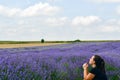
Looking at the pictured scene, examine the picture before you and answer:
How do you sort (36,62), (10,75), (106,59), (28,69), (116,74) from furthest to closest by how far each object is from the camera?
(106,59)
(116,74)
(36,62)
(28,69)
(10,75)

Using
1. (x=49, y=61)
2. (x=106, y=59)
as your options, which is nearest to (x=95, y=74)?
(x=49, y=61)

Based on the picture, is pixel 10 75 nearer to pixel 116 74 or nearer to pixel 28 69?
pixel 28 69

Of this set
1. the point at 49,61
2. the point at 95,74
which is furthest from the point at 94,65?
the point at 49,61

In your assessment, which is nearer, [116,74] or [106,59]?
[116,74]

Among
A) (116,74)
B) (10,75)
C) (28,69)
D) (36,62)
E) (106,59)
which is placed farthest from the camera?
(106,59)

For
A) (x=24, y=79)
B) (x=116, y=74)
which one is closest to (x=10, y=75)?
(x=24, y=79)

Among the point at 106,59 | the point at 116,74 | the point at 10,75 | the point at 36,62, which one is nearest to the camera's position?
the point at 10,75

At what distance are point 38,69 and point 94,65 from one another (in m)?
1.19

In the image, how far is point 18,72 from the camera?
8547mm

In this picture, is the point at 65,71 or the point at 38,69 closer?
the point at 38,69

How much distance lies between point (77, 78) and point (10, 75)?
2236 millimetres

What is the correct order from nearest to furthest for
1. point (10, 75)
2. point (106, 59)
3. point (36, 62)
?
point (10, 75)
point (36, 62)
point (106, 59)

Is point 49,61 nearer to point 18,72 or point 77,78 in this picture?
point 77,78

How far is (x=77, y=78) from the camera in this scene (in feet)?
32.9
